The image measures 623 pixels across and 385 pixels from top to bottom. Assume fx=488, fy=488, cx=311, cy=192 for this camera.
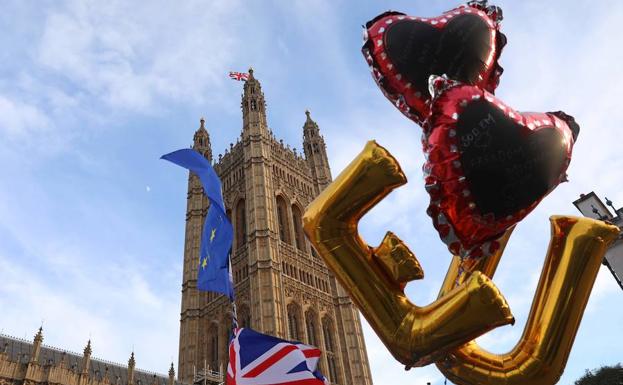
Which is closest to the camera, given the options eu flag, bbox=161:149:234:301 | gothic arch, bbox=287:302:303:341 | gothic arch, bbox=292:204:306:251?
eu flag, bbox=161:149:234:301

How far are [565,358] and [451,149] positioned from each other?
0.87 meters

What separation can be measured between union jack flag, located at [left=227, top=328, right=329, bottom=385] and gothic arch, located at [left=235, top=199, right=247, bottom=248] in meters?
30.5

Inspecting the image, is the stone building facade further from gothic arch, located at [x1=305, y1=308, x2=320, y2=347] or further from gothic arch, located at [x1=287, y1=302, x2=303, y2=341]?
gothic arch, located at [x1=305, y1=308, x2=320, y2=347]

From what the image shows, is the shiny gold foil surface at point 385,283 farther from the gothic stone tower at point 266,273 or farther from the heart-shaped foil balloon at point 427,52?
the gothic stone tower at point 266,273

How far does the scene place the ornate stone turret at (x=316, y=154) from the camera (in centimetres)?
4341

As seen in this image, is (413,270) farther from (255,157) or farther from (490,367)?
(255,157)

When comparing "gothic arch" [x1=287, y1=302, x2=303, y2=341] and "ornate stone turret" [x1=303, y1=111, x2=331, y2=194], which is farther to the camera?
"ornate stone turret" [x1=303, y1=111, x2=331, y2=194]

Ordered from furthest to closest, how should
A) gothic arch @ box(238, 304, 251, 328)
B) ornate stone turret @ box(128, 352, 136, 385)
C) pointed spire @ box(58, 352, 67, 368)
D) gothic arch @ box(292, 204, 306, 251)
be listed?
1. gothic arch @ box(292, 204, 306, 251)
2. gothic arch @ box(238, 304, 251, 328)
3. ornate stone turret @ box(128, 352, 136, 385)
4. pointed spire @ box(58, 352, 67, 368)

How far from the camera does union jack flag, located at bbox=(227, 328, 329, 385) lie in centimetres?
584

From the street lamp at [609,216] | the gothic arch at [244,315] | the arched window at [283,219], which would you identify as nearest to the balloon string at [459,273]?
the street lamp at [609,216]

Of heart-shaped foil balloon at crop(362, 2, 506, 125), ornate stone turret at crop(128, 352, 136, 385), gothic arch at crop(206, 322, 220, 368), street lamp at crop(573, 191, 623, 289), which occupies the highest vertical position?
gothic arch at crop(206, 322, 220, 368)

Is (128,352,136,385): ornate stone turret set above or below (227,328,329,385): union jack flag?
above

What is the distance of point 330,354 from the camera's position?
108 ft

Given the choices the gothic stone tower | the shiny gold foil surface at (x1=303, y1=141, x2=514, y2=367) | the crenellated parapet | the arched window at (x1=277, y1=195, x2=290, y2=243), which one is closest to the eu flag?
the shiny gold foil surface at (x1=303, y1=141, x2=514, y2=367)
